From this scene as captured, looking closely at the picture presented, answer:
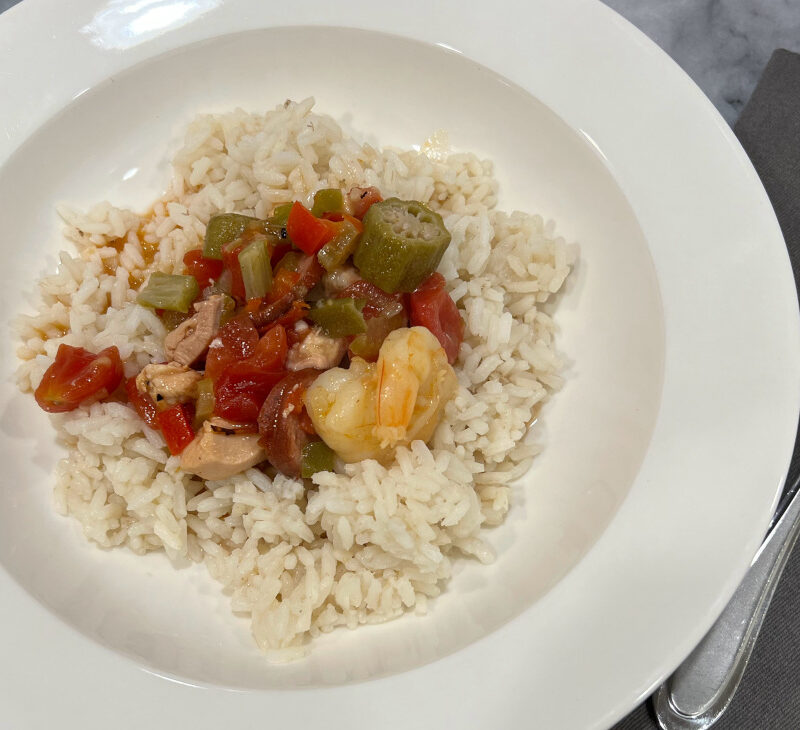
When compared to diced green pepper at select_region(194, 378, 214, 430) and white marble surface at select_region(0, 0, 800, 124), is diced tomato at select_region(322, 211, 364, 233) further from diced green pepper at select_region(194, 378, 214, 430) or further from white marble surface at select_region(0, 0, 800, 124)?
white marble surface at select_region(0, 0, 800, 124)

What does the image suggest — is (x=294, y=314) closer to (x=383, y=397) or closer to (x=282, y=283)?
(x=282, y=283)

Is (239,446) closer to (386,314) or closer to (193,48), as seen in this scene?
(386,314)

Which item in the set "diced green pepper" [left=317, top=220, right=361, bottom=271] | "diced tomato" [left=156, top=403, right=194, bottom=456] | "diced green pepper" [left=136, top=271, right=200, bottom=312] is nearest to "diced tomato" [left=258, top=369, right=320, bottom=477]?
"diced tomato" [left=156, top=403, right=194, bottom=456]

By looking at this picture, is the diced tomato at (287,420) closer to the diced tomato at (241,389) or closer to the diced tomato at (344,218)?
the diced tomato at (241,389)

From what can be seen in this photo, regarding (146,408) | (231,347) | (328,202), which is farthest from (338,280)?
(146,408)

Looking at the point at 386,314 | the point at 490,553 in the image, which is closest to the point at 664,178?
the point at 386,314

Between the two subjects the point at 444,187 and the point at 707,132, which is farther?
the point at 444,187

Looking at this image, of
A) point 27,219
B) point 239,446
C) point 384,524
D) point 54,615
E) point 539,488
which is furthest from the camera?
point 27,219
